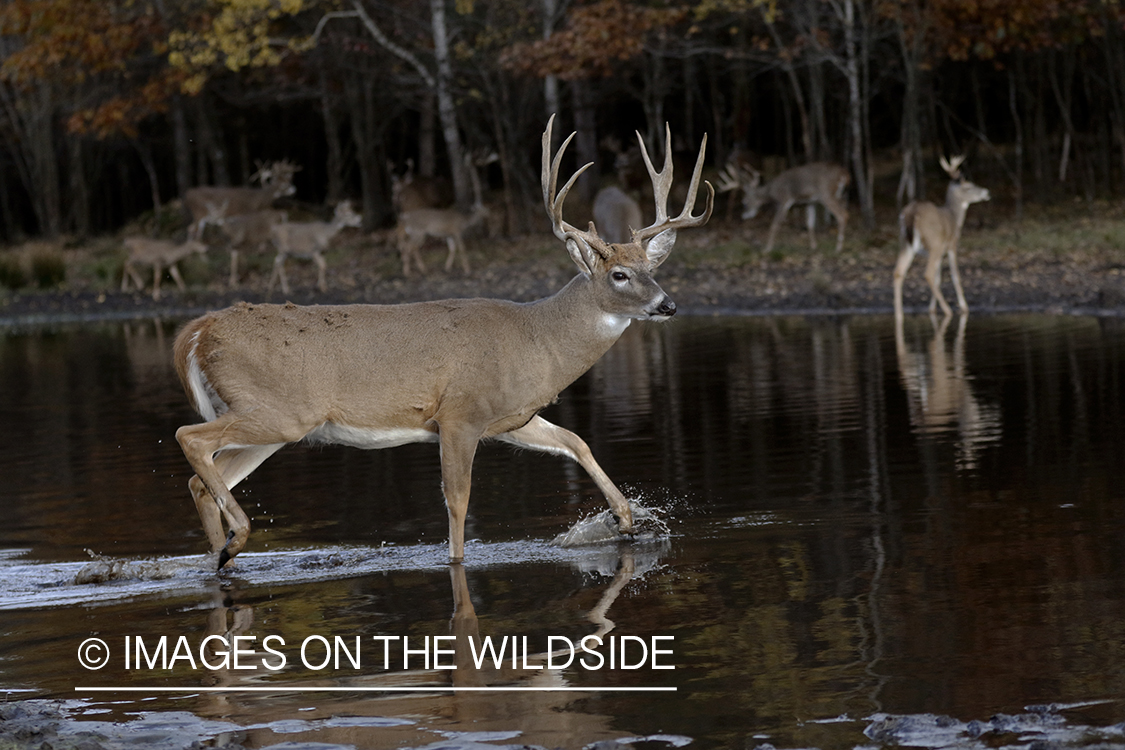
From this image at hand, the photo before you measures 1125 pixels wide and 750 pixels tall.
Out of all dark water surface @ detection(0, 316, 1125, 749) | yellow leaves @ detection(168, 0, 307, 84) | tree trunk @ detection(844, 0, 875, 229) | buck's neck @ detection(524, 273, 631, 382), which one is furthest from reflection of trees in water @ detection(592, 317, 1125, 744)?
yellow leaves @ detection(168, 0, 307, 84)

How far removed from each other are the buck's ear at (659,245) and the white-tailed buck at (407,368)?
0.04ft

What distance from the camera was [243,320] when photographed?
8.04 metres

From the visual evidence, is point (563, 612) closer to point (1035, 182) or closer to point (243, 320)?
point (243, 320)

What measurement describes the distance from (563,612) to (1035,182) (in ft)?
83.7

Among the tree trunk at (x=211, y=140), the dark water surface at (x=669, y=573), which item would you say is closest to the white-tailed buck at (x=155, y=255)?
the tree trunk at (x=211, y=140)

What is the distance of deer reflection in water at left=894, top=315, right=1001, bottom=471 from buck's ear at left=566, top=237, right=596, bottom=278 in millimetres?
2863

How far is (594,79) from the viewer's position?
32344mm

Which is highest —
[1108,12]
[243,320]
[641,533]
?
[1108,12]

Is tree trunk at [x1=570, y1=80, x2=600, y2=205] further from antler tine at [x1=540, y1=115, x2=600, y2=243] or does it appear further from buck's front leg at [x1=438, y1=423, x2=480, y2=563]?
buck's front leg at [x1=438, y1=423, x2=480, y2=563]

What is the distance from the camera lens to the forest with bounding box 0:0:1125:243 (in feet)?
84.5

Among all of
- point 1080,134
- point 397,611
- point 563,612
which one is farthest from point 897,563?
point 1080,134

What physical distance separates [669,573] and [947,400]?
577 centimetres

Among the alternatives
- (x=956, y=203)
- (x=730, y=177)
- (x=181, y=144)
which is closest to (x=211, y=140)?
(x=181, y=144)

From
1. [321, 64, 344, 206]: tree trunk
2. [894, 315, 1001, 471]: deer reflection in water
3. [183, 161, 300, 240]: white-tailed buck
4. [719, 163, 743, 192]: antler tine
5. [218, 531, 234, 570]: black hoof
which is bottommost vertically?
[894, 315, 1001, 471]: deer reflection in water
